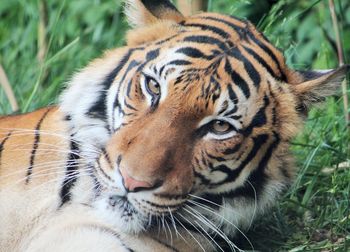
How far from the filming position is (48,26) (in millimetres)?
5918

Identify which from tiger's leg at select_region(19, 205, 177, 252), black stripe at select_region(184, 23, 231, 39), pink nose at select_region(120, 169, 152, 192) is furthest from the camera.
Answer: black stripe at select_region(184, 23, 231, 39)

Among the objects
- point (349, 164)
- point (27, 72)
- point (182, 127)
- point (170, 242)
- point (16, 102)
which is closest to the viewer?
point (182, 127)

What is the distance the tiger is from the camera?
322cm

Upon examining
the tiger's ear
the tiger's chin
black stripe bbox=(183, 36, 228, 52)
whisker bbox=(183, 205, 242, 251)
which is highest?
black stripe bbox=(183, 36, 228, 52)

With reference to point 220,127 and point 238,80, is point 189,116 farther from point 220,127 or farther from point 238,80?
point 238,80

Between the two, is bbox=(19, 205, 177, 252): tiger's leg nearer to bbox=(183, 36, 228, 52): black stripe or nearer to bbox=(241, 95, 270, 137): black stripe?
bbox=(241, 95, 270, 137): black stripe

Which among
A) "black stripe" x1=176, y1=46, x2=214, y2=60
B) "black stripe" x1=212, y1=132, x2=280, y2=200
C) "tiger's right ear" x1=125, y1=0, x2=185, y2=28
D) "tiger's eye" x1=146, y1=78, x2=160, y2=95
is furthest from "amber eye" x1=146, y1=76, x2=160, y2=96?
"black stripe" x1=212, y1=132, x2=280, y2=200

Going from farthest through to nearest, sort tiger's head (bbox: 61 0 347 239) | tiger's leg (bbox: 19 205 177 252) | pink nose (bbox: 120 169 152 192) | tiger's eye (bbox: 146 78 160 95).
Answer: tiger's leg (bbox: 19 205 177 252) → tiger's eye (bbox: 146 78 160 95) → tiger's head (bbox: 61 0 347 239) → pink nose (bbox: 120 169 152 192)

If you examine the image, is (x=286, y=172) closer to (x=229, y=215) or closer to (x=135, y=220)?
(x=229, y=215)

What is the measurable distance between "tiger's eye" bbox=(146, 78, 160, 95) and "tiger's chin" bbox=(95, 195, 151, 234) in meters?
0.39

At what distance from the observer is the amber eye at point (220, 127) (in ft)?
10.8

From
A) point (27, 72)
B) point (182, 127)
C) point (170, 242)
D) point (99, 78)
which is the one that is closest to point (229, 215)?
point (170, 242)

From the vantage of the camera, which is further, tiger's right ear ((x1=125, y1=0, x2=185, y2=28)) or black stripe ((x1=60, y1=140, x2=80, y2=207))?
tiger's right ear ((x1=125, y1=0, x2=185, y2=28))

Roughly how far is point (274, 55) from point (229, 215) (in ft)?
2.09
